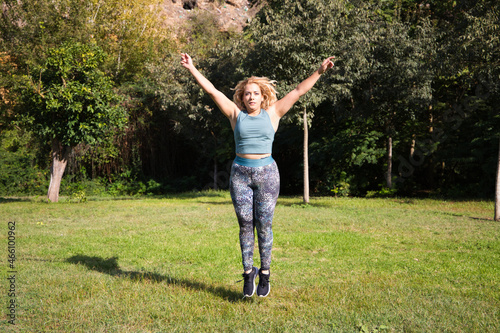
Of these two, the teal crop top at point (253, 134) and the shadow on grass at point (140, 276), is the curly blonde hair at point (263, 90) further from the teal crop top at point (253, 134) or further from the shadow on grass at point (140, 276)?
the shadow on grass at point (140, 276)

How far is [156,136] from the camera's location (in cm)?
2525

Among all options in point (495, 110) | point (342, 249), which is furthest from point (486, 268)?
point (495, 110)

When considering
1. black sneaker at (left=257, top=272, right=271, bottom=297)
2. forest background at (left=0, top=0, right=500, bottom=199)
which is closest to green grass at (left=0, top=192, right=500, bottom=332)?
black sneaker at (left=257, top=272, right=271, bottom=297)

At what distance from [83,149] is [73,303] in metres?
20.0

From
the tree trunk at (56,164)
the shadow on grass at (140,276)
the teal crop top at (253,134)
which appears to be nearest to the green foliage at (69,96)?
the tree trunk at (56,164)

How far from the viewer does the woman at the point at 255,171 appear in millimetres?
4008

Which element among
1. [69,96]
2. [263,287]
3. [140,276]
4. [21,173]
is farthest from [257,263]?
[21,173]

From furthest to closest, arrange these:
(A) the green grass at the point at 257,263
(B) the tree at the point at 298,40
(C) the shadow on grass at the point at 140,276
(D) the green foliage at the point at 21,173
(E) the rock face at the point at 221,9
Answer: (E) the rock face at the point at 221,9 → (D) the green foliage at the point at 21,173 → (B) the tree at the point at 298,40 → (C) the shadow on grass at the point at 140,276 → (A) the green grass at the point at 257,263

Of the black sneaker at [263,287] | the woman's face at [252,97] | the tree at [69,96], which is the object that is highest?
the tree at [69,96]

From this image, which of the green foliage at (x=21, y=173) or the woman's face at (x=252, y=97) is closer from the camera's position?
the woman's face at (x=252, y=97)

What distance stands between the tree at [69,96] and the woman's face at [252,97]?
11.7 meters

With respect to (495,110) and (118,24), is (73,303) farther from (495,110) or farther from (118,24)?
(118,24)

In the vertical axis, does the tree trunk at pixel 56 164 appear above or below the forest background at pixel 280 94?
below

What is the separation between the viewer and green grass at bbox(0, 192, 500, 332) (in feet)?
12.2
